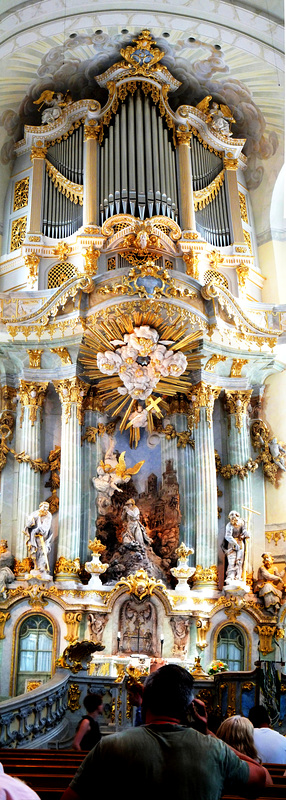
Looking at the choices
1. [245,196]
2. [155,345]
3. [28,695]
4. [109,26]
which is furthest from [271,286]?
[28,695]

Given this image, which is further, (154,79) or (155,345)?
(154,79)

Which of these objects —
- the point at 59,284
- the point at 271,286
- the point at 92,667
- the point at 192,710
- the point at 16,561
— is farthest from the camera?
the point at 271,286

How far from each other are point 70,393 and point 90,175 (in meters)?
5.08

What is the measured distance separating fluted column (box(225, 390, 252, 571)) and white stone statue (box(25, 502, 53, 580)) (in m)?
3.95

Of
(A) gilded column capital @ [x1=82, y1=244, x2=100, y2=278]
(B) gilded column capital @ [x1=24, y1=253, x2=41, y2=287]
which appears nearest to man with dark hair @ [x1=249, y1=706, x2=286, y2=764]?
(A) gilded column capital @ [x1=82, y1=244, x2=100, y2=278]

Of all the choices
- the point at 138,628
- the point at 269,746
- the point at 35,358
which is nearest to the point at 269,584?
the point at 138,628

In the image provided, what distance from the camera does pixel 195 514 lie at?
17.5 meters

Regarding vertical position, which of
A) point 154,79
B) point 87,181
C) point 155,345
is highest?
point 154,79

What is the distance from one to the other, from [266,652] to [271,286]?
8.29 metres

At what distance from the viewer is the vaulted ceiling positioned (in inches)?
717

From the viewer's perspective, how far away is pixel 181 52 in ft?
64.1

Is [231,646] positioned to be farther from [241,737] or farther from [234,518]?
[241,737]

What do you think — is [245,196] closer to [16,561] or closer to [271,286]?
[271,286]

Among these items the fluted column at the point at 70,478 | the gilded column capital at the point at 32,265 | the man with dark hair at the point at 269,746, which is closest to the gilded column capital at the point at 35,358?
the fluted column at the point at 70,478
